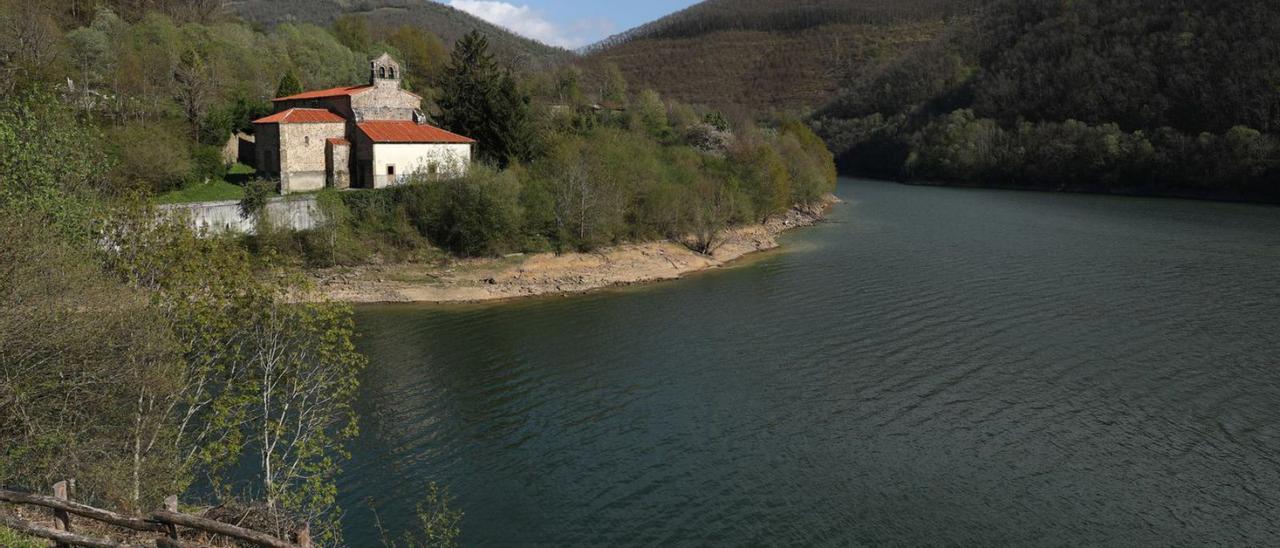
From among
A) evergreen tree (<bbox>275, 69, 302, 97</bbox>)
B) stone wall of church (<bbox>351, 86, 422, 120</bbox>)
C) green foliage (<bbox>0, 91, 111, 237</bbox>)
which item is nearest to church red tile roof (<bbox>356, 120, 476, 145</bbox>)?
stone wall of church (<bbox>351, 86, 422, 120</bbox>)

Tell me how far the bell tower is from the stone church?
0.09 m

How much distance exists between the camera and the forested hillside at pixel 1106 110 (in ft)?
257

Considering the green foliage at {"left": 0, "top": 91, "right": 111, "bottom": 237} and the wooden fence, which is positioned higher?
the green foliage at {"left": 0, "top": 91, "right": 111, "bottom": 237}

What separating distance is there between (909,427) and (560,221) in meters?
25.2

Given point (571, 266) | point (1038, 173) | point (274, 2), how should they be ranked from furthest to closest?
point (274, 2) → point (1038, 173) → point (571, 266)

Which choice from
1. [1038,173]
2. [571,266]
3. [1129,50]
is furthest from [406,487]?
[1129,50]

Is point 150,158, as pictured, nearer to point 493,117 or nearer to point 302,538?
point 493,117

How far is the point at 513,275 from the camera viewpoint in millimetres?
40344

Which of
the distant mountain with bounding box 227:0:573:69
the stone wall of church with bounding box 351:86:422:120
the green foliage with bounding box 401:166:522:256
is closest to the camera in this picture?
the green foliage with bounding box 401:166:522:256

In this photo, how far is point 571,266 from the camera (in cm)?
4219

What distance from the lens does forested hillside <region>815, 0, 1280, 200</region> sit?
7819cm

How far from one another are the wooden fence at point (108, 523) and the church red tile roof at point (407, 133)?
112ft

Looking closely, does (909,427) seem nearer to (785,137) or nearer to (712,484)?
Result: (712,484)

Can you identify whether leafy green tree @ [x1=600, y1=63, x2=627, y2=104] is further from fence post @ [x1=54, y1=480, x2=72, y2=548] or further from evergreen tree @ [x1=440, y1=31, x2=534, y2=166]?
fence post @ [x1=54, y1=480, x2=72, y2=548]
